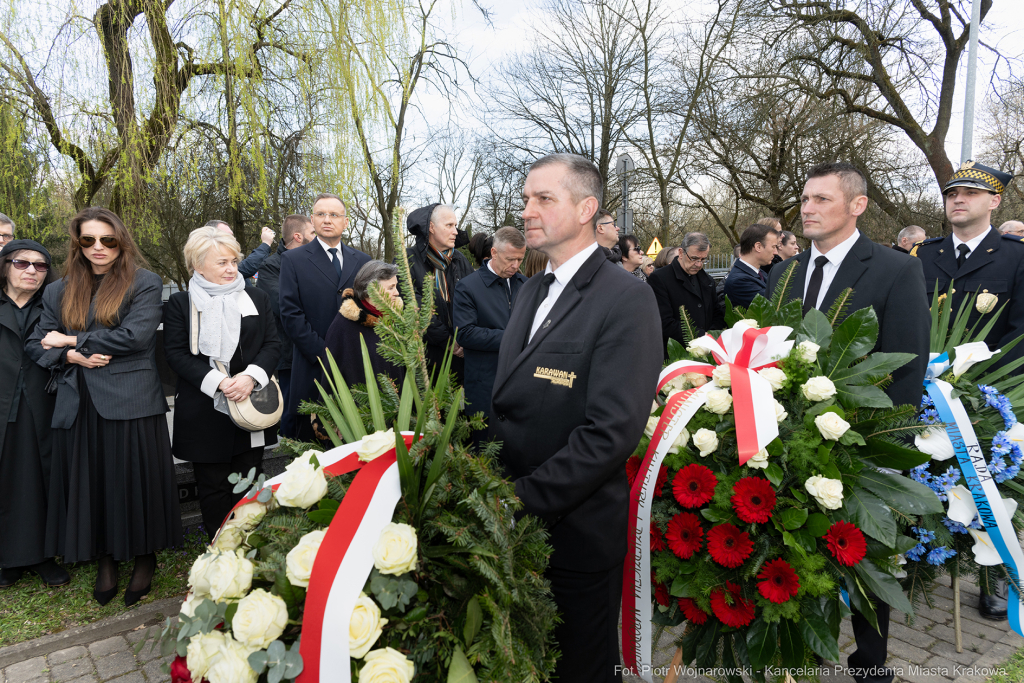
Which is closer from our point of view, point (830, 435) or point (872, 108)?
point (830, 435)

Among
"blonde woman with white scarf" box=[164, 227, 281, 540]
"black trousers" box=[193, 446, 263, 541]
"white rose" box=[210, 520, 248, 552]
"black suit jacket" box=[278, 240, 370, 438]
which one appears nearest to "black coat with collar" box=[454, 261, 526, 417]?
"black suit jacket" box=[278, 240, 370, 438]

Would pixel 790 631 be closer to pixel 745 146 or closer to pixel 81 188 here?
pixel 81 188

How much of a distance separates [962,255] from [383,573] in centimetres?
427

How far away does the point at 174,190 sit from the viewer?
22.7ft

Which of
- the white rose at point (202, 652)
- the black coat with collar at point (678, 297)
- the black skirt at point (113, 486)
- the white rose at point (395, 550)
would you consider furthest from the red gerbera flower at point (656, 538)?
the black coat with collar at point (678, 297)

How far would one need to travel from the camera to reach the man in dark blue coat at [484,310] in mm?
4352

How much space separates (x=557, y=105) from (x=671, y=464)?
20.5 metres

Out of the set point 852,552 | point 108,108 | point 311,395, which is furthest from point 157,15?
Answer: point 852,552

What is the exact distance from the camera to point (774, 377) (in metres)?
2.15

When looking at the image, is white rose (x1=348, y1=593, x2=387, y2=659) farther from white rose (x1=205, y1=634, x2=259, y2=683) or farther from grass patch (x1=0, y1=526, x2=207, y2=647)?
grass patch (x1=0, y1=526, x2=207, y2=647)

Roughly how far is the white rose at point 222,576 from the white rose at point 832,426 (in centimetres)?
170

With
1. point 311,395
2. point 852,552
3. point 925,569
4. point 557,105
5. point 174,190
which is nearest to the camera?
point 852,552

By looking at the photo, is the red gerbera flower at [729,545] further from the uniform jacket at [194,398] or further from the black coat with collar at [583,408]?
the uniform jacket at [194,398]

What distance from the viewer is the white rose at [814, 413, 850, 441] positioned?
1984mm
